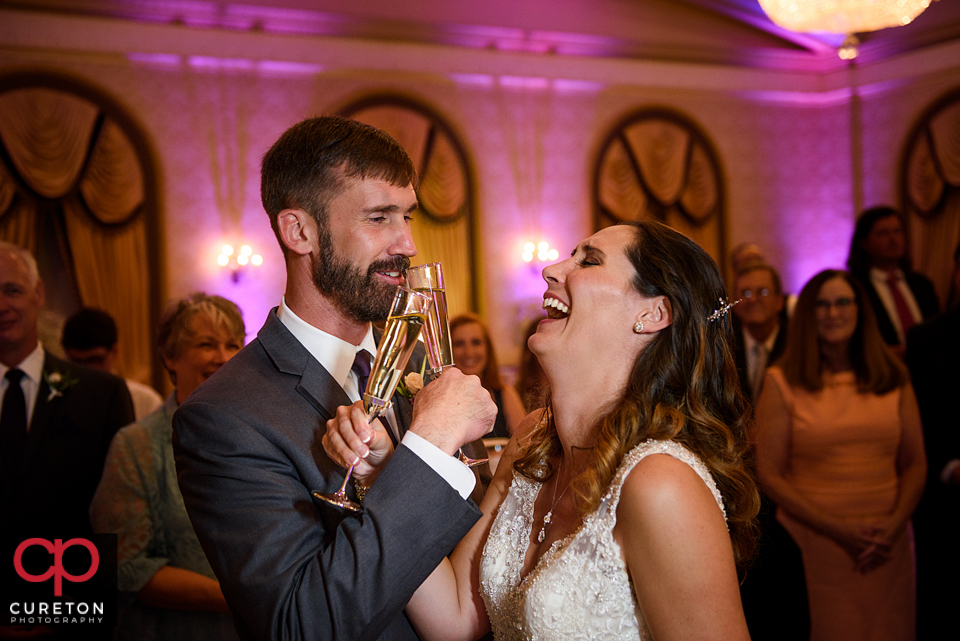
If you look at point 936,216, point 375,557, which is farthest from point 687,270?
point 936,216

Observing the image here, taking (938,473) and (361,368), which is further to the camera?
(938,473)

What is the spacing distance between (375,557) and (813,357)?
3.00 metres

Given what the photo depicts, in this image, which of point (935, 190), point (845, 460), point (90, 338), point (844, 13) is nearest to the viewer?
point (845, 460)

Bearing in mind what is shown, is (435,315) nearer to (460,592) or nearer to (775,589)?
(460,592)

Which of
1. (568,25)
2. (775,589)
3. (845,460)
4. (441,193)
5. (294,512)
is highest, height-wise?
(568,25)


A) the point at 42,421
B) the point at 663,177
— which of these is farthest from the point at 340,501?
the point at 663,177

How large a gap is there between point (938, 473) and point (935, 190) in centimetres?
539

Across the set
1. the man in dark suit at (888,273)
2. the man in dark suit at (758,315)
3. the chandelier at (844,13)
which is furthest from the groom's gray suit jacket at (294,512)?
the chandelier at (844,13)

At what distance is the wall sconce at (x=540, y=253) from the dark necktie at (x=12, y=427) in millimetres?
5523

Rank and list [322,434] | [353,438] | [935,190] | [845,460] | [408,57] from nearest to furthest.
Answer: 1. [353,438]
2. [322,434]
3. [845,460]
4. [408,57]
5. [935,190]

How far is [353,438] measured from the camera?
147 cm

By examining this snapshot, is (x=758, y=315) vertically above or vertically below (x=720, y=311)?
below

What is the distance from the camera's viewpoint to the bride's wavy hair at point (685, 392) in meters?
1.80

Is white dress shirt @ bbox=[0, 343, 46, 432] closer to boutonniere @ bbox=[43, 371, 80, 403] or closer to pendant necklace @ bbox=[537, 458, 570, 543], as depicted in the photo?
boutonniere @ bbox=[43, 371, 80, 403]
